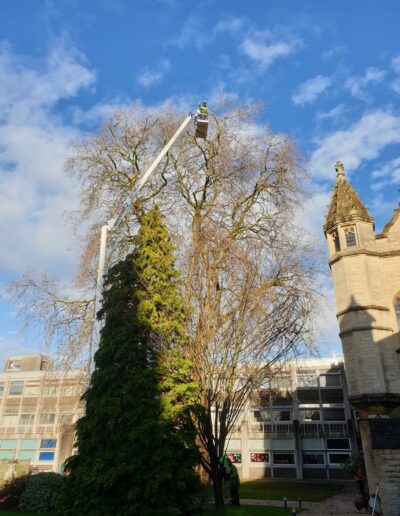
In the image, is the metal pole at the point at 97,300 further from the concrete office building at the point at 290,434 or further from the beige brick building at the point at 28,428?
the beige brick building at the point at 28,428

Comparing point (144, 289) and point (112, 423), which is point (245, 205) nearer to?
point (144, 289)

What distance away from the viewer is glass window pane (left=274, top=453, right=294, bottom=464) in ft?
143

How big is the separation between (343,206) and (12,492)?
1895 cm

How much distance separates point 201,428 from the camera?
10828 millimetres

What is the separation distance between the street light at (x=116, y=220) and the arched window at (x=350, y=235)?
872cm

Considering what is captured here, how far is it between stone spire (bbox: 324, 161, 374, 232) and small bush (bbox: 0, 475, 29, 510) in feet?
57.0

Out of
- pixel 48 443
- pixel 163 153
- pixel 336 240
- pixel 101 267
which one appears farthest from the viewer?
pixel 48 443

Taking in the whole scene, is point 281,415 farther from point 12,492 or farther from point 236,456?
point 12,492

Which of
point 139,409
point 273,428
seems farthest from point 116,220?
point 273,428

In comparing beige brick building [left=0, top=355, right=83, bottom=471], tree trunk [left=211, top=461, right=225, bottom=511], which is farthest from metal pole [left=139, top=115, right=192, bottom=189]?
beige brick building [left=0, top=355, right=83, bottom=471]

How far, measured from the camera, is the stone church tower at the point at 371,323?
49.8ft

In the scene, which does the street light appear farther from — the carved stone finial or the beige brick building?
the beige brick building

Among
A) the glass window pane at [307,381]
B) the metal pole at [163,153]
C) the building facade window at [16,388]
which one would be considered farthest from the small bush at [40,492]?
the building facade window at [16,388]

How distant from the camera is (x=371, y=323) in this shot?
1791 centimetres
